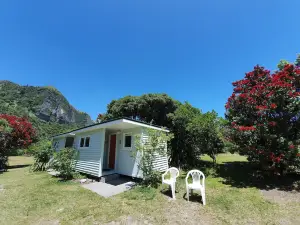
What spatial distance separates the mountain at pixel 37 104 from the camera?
39.5m

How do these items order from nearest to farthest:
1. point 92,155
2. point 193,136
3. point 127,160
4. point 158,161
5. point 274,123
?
1. point 274,123
2. point 127,160
3. point 158,161
4. point 92,155
5. point 193,136

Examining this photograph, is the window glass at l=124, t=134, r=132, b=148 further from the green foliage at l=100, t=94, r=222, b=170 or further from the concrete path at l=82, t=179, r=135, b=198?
the green foliage at l=100, t=94, r=222, b=170

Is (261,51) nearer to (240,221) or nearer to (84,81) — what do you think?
(240,221)

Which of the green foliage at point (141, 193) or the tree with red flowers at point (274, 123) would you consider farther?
the tree with red flowers at point (274, 123)

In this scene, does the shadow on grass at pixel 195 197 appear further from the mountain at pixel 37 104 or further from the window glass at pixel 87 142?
the mountain at pixel 37 104

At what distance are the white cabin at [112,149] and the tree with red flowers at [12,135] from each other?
7.15 metres

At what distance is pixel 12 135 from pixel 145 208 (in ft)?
48.2

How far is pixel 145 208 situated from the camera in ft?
14.7

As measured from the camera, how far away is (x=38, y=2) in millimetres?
8305

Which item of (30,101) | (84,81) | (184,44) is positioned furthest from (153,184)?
(30,101)

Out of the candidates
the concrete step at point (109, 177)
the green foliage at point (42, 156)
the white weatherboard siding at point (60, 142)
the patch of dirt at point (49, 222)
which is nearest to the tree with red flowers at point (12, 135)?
the white weatherboard siding at point (60, 142)

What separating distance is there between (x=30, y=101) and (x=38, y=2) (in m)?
49.6

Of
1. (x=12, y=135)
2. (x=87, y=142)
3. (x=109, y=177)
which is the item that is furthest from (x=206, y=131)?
(x=12, y=135)

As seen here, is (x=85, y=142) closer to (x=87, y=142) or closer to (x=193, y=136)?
(x=87, y=142)
